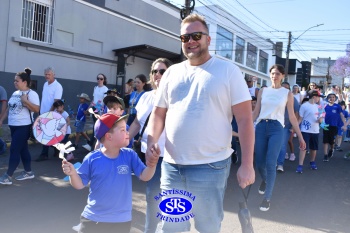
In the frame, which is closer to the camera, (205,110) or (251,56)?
(205,110)

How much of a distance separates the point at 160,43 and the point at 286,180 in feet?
46.3

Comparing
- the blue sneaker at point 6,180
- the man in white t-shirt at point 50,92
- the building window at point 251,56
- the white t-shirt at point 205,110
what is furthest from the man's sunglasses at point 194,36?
the building window at point 251,56

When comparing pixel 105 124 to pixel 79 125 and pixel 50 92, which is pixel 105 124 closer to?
pixel 50 92

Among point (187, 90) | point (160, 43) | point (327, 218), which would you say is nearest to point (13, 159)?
point (187, 90)

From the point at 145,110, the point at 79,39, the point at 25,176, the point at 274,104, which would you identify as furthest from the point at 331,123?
the point at 79,39

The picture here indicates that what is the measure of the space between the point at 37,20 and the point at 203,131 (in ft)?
39.4

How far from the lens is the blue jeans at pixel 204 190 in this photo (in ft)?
8.16

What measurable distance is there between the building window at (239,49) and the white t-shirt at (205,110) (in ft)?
116

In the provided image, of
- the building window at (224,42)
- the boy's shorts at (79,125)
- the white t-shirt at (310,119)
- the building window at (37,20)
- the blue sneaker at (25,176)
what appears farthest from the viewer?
the building window at (224,42)

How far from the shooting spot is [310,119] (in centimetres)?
798

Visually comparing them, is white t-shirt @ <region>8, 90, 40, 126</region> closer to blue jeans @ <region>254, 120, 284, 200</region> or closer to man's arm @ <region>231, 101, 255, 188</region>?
Result: blue jeans @ <region>254, 120, 284, 200</region>

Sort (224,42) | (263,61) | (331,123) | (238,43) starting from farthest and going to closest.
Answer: (263,61)
(238,43)
(224,42)
(331,123)

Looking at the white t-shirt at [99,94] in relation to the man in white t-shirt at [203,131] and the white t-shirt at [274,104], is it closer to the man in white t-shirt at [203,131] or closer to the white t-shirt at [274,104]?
the white t-shirt at [274,104]

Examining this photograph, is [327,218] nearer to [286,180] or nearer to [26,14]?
[286,180]
